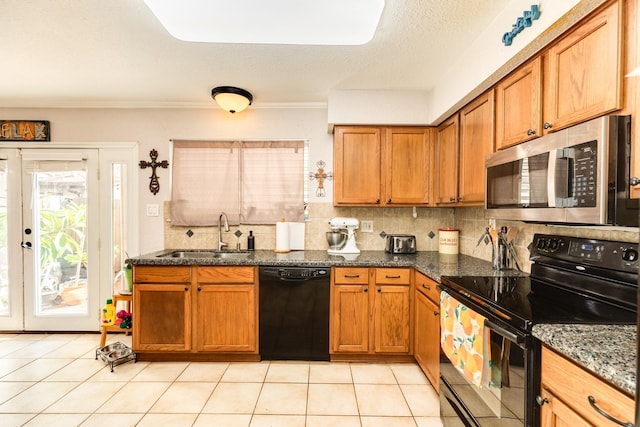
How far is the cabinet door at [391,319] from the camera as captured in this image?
2520mm

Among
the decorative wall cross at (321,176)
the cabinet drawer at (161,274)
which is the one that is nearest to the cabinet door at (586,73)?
the decorative wall cross at (321,176)

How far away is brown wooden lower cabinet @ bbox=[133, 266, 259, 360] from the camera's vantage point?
101 inches

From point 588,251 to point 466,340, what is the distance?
28.6 inches

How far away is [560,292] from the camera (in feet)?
5.15

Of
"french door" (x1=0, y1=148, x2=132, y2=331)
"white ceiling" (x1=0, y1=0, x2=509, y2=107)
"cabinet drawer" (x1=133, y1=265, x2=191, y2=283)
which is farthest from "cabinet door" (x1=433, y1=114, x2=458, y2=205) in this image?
"french door" (x1=0, y1=148, x2=132, y2=331)

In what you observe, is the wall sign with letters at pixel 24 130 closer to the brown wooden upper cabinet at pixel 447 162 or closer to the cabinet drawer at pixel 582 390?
the brown wooden upper cabinet at pixel 447 162

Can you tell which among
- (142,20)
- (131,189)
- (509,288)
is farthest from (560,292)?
(131,189)

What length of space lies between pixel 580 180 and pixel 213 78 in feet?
8.35

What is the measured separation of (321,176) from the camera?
10.4 feet

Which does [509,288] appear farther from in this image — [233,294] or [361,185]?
[233,294]

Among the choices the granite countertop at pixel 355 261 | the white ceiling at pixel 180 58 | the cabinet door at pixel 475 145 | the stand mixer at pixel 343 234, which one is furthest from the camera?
the stand mixer at pixel 343 234

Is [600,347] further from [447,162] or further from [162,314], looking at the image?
[162,314]

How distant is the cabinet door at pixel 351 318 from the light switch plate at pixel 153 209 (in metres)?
2.02

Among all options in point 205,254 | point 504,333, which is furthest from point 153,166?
point 504,333
